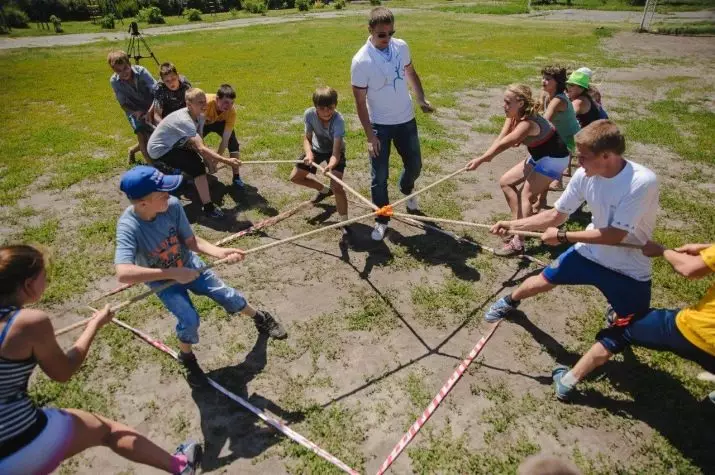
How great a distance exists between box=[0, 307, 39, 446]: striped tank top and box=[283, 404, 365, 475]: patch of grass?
5.70ft

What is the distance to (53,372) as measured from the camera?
2342 millimetres

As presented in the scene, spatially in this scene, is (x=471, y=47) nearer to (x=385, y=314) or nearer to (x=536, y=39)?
(x=536, y=39)

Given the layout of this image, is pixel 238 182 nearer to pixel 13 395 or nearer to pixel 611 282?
pixel 13 395

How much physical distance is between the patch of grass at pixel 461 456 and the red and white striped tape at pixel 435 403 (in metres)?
0.09

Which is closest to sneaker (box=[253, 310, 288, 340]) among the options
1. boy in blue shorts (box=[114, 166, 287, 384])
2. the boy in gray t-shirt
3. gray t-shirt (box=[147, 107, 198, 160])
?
boy in blue shorts (box=[114, 166, 287, 384])

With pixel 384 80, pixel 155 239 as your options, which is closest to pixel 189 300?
pixel 155 239

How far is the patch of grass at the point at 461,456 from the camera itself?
3.21 metres

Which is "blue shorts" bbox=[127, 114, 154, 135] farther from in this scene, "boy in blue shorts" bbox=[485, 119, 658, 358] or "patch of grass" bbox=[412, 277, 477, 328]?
"boy in blue shorts" bbox=[485, 119, 658, 358]

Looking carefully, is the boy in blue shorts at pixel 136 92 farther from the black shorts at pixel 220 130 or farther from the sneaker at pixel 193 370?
the sneaker at pixel 193 370

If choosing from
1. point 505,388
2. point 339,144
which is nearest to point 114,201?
point 339,144

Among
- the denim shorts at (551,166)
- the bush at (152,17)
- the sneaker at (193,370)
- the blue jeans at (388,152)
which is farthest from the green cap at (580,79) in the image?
the bush at (152,17)

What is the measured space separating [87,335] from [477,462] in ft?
9.28

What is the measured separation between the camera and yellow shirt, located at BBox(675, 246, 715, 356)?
2.82 meters

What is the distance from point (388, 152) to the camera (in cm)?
573
